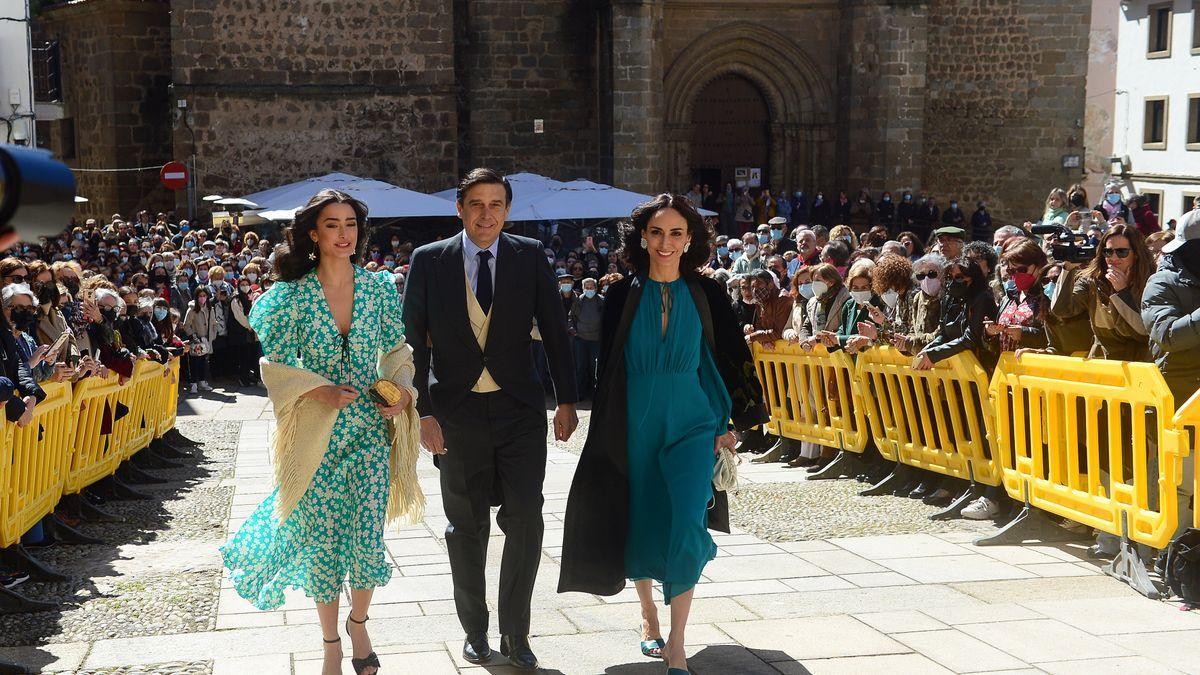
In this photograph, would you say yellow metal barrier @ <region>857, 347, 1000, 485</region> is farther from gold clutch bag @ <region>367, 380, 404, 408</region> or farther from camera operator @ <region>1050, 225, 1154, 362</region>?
gold clutch bag @ <region>367, 380, 404, 408</region>

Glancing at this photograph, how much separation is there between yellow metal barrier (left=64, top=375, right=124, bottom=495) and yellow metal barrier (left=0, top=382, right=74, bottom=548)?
0.25 meters

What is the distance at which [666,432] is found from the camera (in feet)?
15.7

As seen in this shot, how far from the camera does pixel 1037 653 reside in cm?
471

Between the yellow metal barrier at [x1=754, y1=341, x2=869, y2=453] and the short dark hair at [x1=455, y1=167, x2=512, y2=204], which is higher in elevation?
the short dark hair at [x1=455, y1=167, x2=512, y2=204]

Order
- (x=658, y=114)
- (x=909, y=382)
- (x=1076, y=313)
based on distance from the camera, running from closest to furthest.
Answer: (x=1076, y=313) → (x=909, y=382) → (x=658, y=114)

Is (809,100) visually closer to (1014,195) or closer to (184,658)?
(1014,195)

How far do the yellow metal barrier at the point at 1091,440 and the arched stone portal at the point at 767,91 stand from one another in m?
20.8

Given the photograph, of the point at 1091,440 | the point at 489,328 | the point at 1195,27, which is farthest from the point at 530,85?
the point at 489,328

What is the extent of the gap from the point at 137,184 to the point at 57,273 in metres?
18.4

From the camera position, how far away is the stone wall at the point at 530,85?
26984 mm

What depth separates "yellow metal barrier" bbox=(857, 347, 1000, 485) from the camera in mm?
7609

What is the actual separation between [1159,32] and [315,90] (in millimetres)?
24002

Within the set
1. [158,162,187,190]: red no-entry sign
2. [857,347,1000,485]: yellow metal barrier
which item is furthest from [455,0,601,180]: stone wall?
[857,347,1000,485]: yellow metal barrier

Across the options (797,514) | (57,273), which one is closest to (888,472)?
(797,514)
